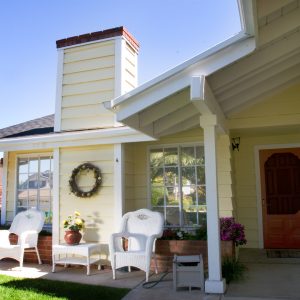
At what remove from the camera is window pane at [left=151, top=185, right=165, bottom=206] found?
22.6ft

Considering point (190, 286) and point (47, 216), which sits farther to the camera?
point (47, 216)

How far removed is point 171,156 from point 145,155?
1.69ft

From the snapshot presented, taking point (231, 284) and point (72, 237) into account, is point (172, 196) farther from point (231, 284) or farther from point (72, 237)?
point (231, 284)

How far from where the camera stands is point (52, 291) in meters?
4.62

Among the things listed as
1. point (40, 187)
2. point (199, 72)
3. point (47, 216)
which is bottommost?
point (47, 216)

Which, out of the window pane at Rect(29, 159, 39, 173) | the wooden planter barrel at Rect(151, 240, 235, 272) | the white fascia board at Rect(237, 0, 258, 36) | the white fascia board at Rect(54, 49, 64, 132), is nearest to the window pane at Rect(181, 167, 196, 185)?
the wooden planter barrel at Rect(151, 240, 235, 272)

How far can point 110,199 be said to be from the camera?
20.9ft

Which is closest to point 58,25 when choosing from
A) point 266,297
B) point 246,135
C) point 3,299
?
point 246,135

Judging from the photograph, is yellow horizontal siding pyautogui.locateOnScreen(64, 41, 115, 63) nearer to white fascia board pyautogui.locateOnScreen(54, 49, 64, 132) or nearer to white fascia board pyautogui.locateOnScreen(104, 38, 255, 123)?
white fascia board pyautogui.locateOnScreen(54, 49, 64, 132)

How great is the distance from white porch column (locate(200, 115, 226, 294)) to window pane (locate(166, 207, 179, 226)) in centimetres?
229

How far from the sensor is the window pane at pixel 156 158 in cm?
697

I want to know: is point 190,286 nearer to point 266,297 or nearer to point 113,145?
point 266,297

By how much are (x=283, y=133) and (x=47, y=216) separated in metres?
4.90

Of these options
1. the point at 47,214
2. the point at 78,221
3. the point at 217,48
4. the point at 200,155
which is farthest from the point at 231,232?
the point at 47,214
